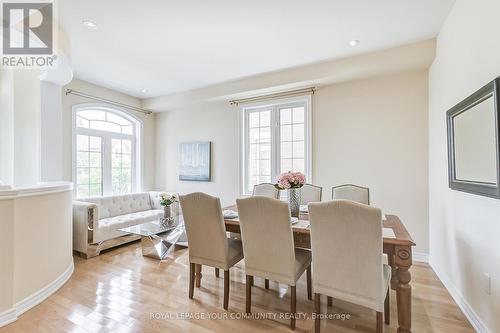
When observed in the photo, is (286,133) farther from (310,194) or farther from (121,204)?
(121,204)

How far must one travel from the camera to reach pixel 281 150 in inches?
164

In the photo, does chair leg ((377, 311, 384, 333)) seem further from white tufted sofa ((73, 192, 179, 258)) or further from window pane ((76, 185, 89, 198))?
window pane ((76, 185, 89, 198))

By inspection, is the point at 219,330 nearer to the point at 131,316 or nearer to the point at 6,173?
the point at 131,316

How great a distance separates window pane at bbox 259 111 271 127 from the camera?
429 cm

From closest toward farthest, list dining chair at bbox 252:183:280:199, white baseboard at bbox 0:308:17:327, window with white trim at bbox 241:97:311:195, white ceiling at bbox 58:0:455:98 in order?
white baseboard at bbox 0:308:17:327
white ceiling at bbox 58:0:455:98
dining chair at bbox 252:183:280:199
window with white trim at bbox 241:97:311:195

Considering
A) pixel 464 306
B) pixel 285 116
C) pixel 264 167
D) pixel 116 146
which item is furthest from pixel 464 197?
pixel 116 146

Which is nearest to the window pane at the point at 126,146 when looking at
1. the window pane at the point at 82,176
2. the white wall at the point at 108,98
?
the white wall at the point at 108,98

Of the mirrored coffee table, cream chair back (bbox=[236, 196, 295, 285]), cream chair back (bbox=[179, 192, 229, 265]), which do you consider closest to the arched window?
the mirrored coffee table

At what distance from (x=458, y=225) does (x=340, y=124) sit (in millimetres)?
1928

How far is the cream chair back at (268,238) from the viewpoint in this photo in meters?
1.88

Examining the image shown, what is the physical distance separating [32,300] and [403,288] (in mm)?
3092

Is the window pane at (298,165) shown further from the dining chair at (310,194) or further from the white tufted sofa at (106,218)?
the white tufted sofa at (106,218)

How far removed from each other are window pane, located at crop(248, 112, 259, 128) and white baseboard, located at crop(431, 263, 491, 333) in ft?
10.8

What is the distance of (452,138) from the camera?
7.39 feet
